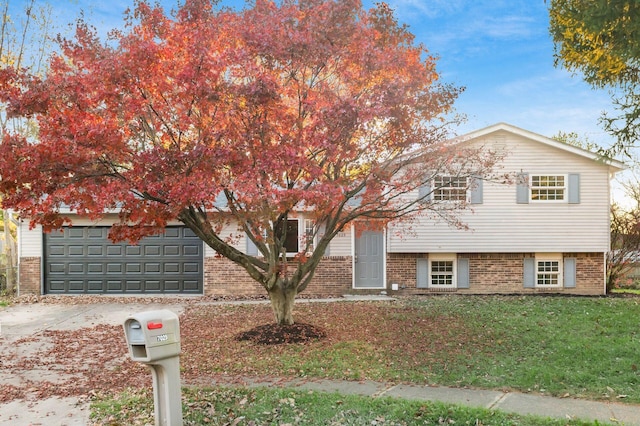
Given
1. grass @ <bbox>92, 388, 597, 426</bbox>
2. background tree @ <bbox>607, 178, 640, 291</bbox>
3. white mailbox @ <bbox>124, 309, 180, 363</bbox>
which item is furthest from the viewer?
background tree @ <bbox>607, 178, 640, 291</bbox>

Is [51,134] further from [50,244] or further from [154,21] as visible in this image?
[50,244]

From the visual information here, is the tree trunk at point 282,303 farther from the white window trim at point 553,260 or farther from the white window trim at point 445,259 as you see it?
the white window trim at point 553,260

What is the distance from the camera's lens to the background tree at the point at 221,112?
824 cm

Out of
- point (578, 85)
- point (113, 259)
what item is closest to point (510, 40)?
point (578, 85)

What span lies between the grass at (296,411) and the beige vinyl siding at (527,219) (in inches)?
433

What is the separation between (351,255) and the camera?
16.8m

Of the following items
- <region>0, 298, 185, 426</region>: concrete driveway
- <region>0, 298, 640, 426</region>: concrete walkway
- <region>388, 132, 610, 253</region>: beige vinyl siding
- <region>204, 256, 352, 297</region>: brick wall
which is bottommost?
<region>0, 298, 185, 426</region>: concrete driveway

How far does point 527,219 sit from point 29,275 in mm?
15164

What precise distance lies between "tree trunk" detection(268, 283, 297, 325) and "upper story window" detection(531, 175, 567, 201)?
32.0ft

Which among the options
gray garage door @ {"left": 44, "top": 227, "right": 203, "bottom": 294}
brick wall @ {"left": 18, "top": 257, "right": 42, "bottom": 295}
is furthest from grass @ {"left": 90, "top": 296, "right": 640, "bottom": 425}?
brick wall @ {"left": 18, "top": 257, "right": 42, "bottom": 295}

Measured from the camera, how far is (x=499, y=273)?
17.0m

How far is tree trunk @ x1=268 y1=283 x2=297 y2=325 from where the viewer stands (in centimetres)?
1021

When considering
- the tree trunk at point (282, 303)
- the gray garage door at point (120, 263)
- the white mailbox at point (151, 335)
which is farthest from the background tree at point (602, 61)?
the gray garage door at point (120, 263)

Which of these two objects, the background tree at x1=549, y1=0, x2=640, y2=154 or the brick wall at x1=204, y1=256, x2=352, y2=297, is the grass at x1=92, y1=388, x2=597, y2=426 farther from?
the brick wall at x1=204, y1=256, x2=352, y2=297
